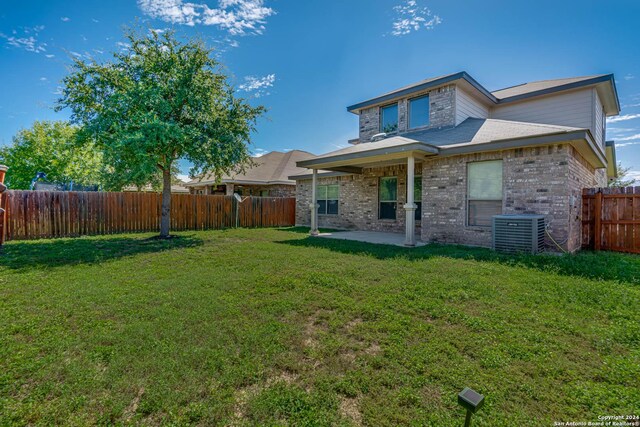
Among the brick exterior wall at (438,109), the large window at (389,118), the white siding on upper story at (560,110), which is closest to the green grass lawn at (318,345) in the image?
the brick exterior wall at (438,109)

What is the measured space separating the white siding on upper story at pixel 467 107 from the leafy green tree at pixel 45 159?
27861mm

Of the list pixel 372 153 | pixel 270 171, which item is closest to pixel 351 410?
pixel 372 153

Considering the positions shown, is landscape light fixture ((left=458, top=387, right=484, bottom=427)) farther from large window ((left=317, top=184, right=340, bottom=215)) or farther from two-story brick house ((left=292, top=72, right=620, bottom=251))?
large window ((left=317, top=184, right=340, bottom=215))

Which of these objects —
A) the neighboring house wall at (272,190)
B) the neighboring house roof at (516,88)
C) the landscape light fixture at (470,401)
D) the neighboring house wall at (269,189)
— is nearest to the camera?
the landscape light fixture at (470,401)

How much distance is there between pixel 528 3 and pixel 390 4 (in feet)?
12.6

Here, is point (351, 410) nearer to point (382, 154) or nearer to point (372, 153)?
point (382, 154)

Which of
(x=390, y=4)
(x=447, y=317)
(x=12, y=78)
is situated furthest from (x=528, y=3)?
(x=12, y=78)


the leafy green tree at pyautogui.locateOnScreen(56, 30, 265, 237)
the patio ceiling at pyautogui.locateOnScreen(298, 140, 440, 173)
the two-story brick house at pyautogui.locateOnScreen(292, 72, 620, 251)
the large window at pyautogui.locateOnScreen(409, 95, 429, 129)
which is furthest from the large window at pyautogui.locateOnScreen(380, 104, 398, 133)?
the leafy green tree at pyautogui.locateOnScreen(56, 30, 265, 237)

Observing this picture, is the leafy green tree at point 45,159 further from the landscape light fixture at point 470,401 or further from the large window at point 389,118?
the landscape light fixture at point 470,401

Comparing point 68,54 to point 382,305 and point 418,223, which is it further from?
point 418,223

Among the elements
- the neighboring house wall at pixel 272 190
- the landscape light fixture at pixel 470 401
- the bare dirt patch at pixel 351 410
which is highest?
the neighboring house wall at pixel 272 190

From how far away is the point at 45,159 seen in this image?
82.2ft

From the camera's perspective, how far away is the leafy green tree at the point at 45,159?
2495cm

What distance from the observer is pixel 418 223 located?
10.2 m
